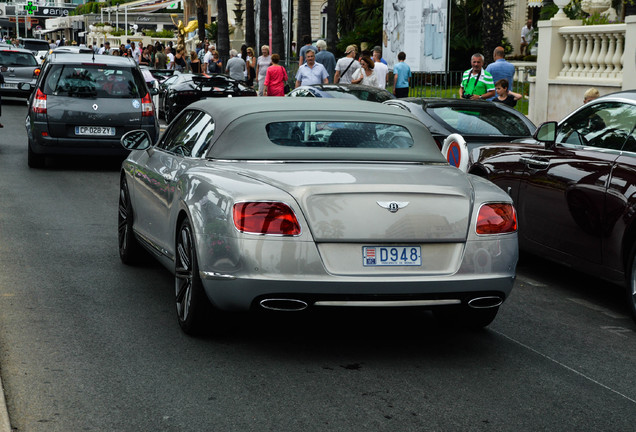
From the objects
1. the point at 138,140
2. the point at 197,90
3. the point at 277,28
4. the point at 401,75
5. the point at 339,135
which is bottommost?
the point at 197,90

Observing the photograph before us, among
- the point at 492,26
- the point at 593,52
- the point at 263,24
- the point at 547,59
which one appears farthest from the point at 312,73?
the point at 263,24

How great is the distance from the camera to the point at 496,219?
5.91 m

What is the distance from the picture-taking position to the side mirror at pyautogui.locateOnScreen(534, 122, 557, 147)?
8.42 metres

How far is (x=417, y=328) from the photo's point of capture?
670 centimetres

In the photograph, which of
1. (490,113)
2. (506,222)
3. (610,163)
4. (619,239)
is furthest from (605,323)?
(490,113)

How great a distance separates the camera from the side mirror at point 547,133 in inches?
332

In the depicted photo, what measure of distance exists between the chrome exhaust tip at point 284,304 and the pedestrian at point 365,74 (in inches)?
617

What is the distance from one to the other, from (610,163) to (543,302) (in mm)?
1139

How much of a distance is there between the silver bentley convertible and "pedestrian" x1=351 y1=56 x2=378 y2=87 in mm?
14605

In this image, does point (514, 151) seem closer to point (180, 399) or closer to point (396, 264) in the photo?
point (396, 264)

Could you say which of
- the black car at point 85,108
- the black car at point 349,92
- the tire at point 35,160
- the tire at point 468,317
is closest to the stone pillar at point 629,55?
the black car at point 349,92

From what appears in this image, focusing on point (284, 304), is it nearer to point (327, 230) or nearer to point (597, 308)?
point (327, 230)

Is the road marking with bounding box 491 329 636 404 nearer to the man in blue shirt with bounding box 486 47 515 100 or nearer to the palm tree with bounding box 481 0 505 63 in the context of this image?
the man in blue shirt with bounding box 486 47 515 100

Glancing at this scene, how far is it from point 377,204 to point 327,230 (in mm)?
311
